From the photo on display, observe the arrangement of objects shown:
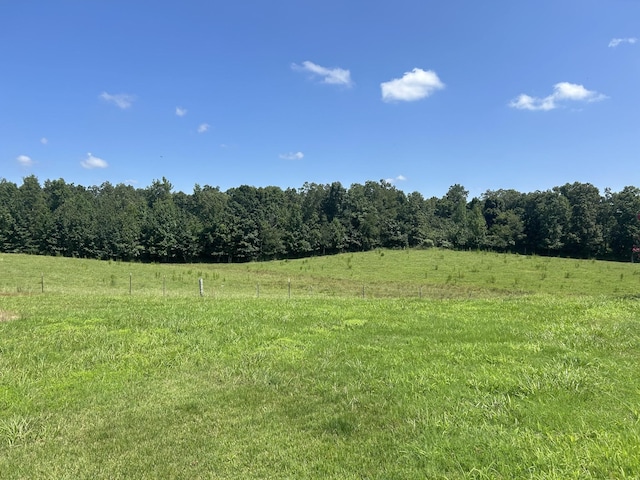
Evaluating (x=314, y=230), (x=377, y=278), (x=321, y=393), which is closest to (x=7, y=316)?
(x=321, y=393)

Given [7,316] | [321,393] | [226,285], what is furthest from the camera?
[226,285]

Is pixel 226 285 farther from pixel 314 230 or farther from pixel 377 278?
pixel 314 230

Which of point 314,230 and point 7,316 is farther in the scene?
point 314,230

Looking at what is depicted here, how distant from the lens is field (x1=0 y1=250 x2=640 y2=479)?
396cm

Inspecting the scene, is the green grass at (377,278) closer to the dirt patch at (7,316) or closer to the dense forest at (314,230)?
the dirt patch at (7,316)

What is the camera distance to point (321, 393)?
5.88 metres

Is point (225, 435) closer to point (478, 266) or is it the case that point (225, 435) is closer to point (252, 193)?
point (478, 266)

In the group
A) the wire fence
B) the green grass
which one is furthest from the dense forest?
the wire fence

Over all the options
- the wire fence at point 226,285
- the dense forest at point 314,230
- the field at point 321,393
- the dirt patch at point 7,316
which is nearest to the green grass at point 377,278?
the wire fence at point 226,285

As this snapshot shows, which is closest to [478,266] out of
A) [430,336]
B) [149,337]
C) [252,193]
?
[430,336]

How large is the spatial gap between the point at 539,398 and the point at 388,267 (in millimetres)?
40395

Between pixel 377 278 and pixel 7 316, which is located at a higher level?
pixel 7 316

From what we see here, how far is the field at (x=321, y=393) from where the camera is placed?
156 inches

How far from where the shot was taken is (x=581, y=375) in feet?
19.2
